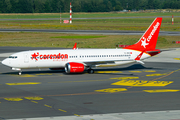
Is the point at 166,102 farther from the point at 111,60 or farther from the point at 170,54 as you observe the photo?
the point at 170,54

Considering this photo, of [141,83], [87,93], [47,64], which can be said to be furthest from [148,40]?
[87,93]

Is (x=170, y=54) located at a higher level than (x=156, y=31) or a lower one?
lower

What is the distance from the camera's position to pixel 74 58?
157 feet

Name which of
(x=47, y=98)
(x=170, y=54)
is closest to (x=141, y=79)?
(x=47, y=98)

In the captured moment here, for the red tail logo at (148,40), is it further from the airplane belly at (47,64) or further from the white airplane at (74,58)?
the airplane belly at (47,64)

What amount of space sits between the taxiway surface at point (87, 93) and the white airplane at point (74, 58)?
5.38 ft

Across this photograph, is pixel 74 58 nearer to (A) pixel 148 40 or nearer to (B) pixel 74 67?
(B) pixel 74 67

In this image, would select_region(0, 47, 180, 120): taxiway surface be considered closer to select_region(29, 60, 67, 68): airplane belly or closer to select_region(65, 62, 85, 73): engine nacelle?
select_region(65, 62, 85, 73): engine nacelle

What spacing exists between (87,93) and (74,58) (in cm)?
1404

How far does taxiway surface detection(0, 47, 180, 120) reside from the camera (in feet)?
90.0

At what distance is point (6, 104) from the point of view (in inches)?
1160

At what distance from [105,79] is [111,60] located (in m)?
4.37

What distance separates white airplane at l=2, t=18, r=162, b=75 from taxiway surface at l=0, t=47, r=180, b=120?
1.64m

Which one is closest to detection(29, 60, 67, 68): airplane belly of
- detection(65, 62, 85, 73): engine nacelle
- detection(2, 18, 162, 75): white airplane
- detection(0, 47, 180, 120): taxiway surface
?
detection(2, 18, 162, 75): white airplane
